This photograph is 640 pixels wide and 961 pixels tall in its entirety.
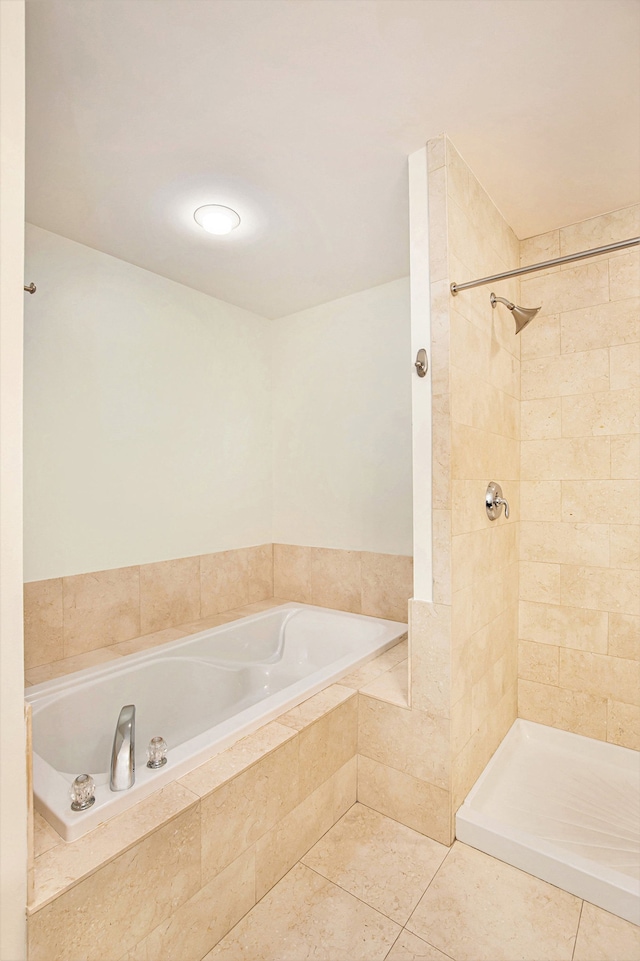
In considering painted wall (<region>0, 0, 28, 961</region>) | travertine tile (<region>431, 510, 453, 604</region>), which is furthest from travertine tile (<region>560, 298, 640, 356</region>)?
painted wall (<region>0, 0, 28, 961</region>)

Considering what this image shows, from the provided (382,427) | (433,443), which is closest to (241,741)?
Result: (433,443)

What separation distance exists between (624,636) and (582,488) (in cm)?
68

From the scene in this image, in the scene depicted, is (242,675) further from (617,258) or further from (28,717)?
(617,258)

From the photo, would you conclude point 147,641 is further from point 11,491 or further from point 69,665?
point 11,491

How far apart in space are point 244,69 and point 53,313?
1.35m

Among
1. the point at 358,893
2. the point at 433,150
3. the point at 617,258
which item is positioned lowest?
the point at 358,893

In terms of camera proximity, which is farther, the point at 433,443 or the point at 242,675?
the point at 242,675

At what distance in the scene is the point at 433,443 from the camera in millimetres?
1646

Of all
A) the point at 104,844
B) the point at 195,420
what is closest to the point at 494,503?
the point at 104,844

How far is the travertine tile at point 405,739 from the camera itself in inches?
65.3

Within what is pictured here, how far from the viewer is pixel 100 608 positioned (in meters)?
2.30

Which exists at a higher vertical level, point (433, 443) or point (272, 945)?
point (433, 443)

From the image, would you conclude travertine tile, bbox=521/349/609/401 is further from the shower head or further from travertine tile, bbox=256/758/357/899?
travertine tile, bbox=256/758/357/899

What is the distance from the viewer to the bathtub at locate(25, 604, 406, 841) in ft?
4.25
